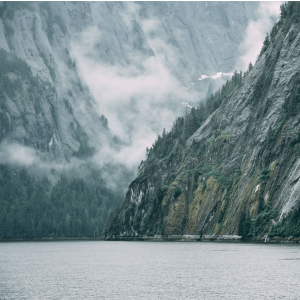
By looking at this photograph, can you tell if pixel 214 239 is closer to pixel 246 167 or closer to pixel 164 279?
pixel 246 167

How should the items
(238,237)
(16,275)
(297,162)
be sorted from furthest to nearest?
(238,237), (297,162), (16,275)

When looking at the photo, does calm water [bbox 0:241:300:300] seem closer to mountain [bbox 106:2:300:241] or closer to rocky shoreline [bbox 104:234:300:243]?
rocky shoreline [bbox 104:234:300:243]

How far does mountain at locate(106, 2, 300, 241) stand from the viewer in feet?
398

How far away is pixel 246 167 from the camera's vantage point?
476ft

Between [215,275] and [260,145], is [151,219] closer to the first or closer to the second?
[260,145]

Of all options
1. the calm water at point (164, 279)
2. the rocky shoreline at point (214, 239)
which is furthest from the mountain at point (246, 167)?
the calm water at point (164, 279)

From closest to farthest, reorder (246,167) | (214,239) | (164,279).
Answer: (164,279) < (246,167) < (214,239)

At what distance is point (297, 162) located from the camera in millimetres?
118875

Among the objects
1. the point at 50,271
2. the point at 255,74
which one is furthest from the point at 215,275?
the point at 255,74

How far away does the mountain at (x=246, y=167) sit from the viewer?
398 ft

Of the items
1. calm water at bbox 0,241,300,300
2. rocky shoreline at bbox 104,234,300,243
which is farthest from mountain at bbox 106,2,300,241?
calm water at bbox 0,241,300,300

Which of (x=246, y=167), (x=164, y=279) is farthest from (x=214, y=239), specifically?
(x=164, y=279)

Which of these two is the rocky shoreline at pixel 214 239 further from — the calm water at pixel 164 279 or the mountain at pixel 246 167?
the calm water at pixel 164 279

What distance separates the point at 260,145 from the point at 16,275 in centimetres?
8546
